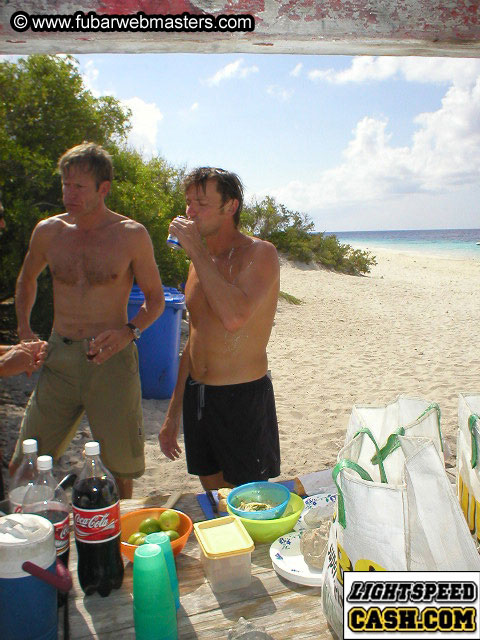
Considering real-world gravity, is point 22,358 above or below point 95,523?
above

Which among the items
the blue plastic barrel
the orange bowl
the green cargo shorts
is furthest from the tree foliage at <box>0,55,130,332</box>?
the orange bowl

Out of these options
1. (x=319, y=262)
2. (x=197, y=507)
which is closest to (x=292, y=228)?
(x=319, y=262)

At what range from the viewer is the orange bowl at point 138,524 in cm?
155

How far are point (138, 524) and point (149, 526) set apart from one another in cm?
10

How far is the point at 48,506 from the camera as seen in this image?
4.78 ft

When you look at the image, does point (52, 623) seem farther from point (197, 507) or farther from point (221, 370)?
point (221, 370)

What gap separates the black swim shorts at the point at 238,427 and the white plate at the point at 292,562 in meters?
0.89

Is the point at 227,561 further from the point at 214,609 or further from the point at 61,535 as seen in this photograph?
the point at 61,535

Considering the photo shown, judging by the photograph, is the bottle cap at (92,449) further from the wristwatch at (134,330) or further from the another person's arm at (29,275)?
the another person's arm at (29,275)

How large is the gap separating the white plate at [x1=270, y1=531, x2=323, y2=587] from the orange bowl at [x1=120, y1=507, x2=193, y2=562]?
0.85 ft

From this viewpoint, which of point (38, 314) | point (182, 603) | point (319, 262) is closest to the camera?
point (182, 603)

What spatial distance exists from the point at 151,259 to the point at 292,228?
17.6m

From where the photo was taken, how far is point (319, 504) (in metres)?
1.85

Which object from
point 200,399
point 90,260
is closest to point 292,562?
point 200,399
